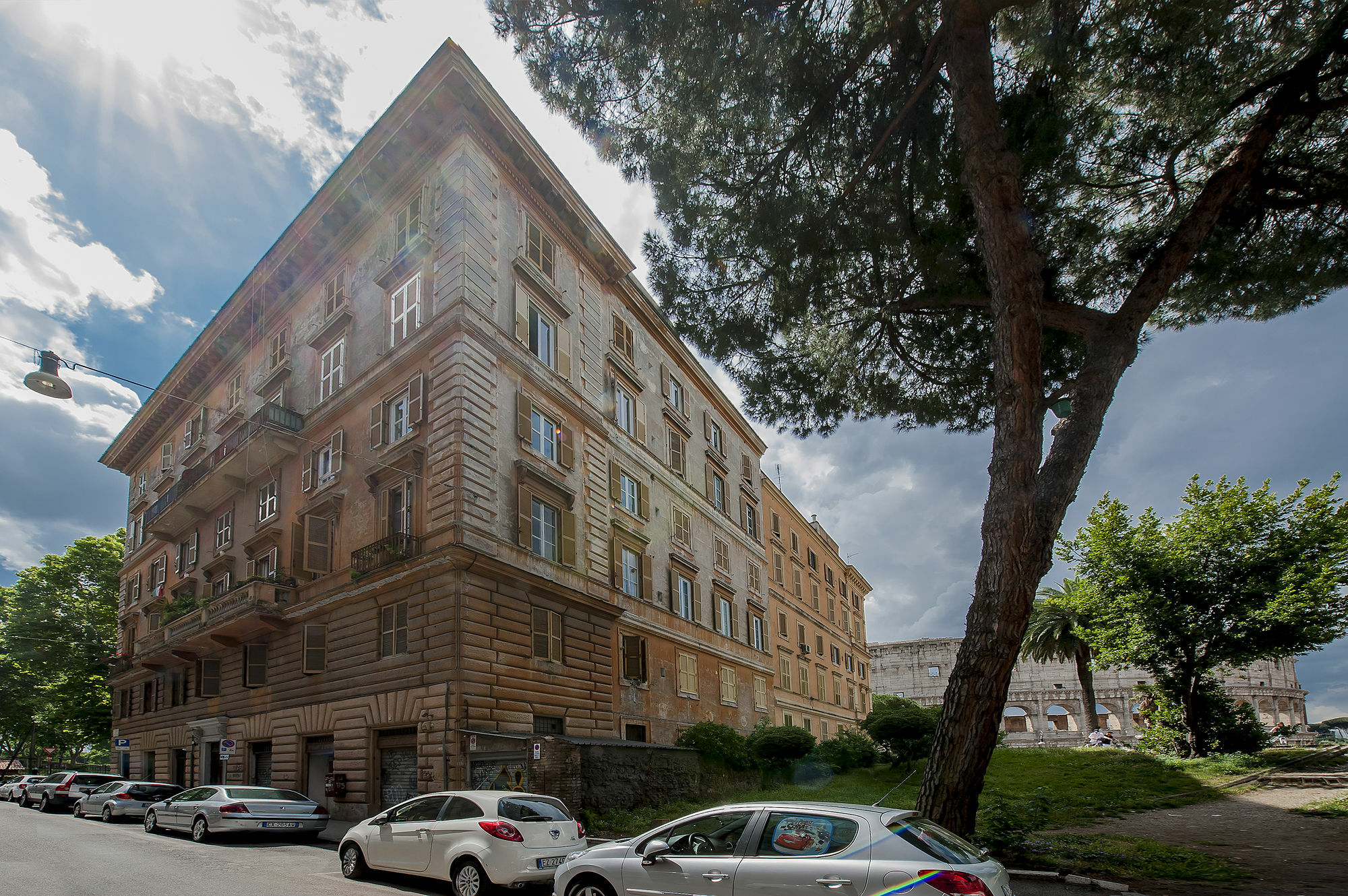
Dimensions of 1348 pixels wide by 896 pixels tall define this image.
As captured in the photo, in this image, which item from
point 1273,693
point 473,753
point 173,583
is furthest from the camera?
point 1273,693

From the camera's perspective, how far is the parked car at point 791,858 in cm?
617

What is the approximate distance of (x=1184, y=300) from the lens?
48.8 ft

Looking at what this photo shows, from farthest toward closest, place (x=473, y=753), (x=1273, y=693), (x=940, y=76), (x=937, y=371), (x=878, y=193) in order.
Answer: (x=1273, y=693)
(x=473, y=753)
(x=937, y=371)
(x=878, y=193)
(x=940, y=76)

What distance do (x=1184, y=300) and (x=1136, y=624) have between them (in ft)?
59.9

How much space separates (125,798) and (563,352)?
16691 mm

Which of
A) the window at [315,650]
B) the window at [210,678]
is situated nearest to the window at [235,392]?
the window at [210,678]

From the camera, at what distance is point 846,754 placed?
1088 inches

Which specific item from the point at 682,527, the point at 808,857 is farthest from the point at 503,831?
the point at 682,527

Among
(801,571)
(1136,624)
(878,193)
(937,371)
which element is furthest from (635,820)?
(801,571)

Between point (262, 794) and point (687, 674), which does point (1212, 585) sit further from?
point (262, 794)

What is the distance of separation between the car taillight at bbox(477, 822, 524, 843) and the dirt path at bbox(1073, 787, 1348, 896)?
23.4ft

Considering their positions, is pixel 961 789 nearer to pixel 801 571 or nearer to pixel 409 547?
pixel 409 547

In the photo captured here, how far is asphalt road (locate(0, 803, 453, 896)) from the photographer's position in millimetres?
9820

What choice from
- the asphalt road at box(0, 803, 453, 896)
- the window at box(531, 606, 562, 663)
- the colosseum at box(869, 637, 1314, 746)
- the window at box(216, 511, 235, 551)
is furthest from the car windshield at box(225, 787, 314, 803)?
the colosseum at box(869, 637, 1314, 746)
